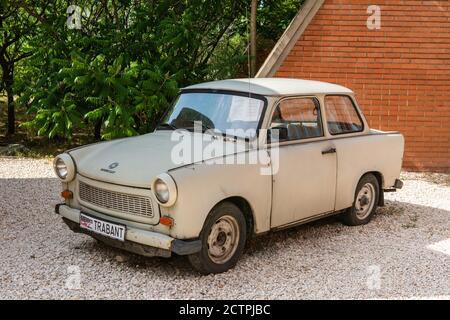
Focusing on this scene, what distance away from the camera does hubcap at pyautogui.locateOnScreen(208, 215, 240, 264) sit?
4.91 meters

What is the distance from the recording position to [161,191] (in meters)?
4.57

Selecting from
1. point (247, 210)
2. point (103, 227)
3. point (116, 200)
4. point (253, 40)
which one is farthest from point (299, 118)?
point (253, 40)

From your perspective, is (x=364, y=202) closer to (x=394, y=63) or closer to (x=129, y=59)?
(x=394, y=63)

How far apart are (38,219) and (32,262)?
1810 mm

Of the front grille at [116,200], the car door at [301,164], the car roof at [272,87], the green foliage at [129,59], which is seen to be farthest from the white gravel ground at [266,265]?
the green foliage at [129,59]

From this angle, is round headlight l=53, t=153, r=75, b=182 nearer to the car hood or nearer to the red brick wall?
the car hood

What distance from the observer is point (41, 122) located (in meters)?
10.8

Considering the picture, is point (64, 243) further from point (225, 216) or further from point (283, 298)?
point (283, 298)

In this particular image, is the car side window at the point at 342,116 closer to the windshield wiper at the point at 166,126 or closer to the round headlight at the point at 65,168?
the windshield wiper at the point at 166,126

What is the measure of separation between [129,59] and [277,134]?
21.4ft

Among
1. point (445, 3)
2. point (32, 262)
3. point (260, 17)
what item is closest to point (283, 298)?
point (32, 262)

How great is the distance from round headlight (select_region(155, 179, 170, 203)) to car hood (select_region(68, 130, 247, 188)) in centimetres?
11

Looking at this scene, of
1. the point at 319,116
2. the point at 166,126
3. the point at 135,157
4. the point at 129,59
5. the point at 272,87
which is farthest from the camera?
the point at 129,59

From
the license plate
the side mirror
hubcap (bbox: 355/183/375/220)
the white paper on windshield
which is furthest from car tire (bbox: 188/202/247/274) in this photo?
hubcap (bbox: 355/183/375/220)
